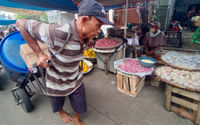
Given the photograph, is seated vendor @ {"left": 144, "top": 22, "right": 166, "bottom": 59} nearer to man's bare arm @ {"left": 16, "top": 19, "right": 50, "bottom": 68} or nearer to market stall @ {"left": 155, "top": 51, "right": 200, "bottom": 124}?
market stall @ {"left": 155, "top": 51, "right": 200, "bottom": 124}

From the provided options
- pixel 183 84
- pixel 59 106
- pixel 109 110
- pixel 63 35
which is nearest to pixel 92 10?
pixel 63 35

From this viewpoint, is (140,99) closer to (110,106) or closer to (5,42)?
(110,106)

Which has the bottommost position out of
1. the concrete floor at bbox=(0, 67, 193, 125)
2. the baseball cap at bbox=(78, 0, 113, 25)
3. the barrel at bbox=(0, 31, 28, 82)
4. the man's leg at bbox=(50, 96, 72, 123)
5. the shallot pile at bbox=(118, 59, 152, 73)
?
the concrete floor at bbox=(0, 67, 193, 125)

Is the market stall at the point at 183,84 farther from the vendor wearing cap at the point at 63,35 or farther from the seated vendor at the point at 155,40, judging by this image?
the vendor wearing cap at the point at 63,35

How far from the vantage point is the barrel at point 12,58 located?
2477 mm

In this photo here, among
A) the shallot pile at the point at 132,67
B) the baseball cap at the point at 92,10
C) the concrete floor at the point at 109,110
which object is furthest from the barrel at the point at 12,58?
the shallot pile at the point at 132,67

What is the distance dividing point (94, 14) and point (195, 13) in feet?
50.1

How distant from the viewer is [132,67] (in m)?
2.99

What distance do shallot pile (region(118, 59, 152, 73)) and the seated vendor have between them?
1.31 meters

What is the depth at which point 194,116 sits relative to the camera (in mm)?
2137

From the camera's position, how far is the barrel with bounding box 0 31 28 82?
2.48m

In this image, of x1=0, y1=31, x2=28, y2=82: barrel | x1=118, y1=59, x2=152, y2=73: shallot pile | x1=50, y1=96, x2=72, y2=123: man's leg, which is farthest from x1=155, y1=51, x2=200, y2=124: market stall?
x1=0, y1=31, x2=28, y2=82: barrel

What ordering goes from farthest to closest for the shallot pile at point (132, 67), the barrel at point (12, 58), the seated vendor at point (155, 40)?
the seated vendor at point (155, 40)
the shallot pile at point (132, 67)
the barrel at point (12, 58)

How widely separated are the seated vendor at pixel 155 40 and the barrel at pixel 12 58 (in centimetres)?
426
